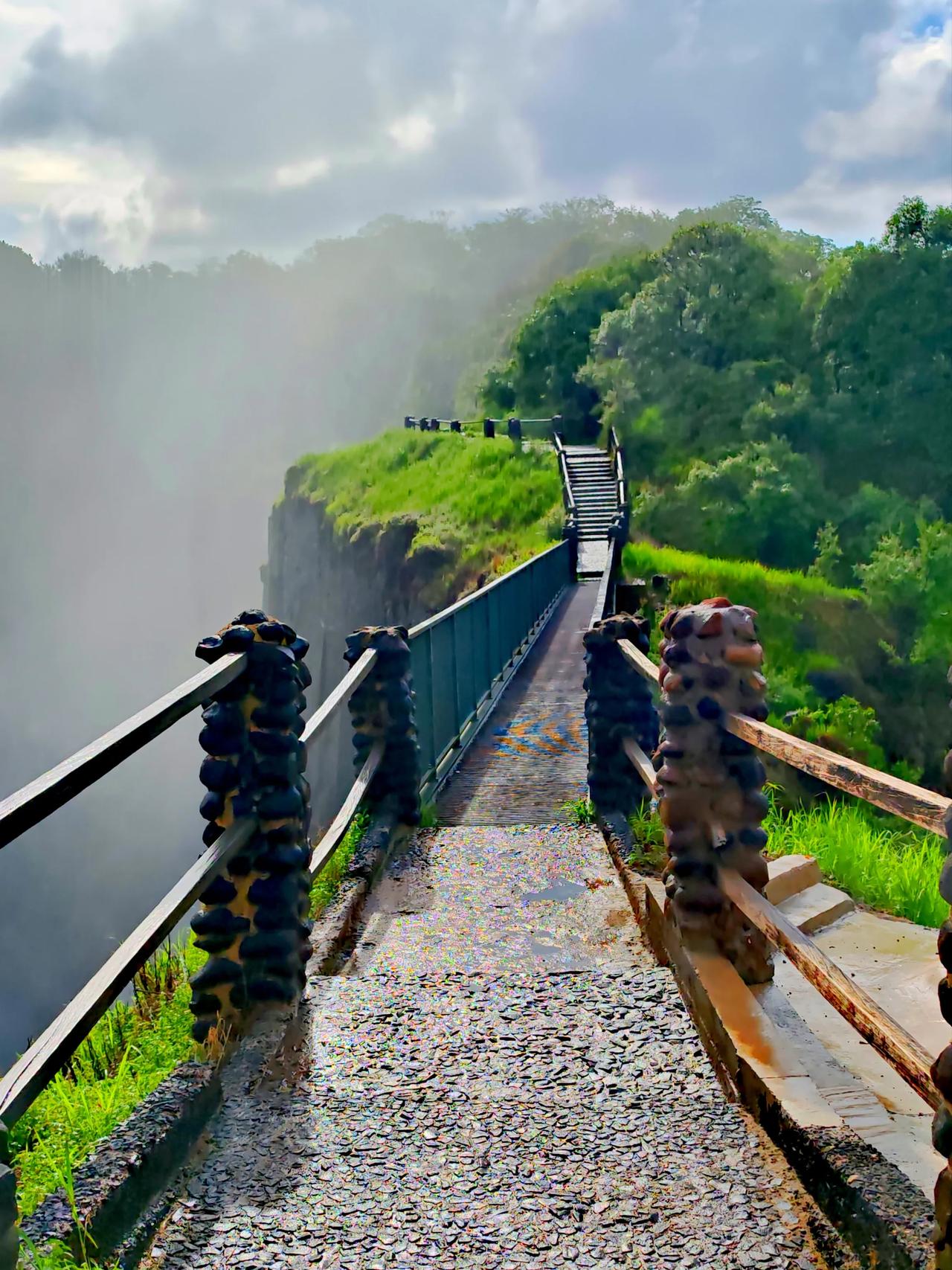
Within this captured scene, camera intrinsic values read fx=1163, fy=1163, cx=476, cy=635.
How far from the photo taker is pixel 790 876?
6.19 metres

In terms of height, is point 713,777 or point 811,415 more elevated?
point 811,415

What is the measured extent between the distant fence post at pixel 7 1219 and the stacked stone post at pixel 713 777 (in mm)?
2637

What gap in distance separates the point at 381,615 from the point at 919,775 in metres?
14.5

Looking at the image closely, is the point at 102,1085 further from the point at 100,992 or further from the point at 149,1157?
the point at 100,992

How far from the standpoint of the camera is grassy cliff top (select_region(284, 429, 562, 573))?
2997 cm

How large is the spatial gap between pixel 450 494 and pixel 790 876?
1168 inches

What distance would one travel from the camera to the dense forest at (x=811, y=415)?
1156 inches

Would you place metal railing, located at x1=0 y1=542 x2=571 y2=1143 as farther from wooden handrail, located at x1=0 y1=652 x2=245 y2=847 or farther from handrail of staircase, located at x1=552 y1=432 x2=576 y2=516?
handrail of staircase, located at x1=552 y1=432 x2=576 y2=516

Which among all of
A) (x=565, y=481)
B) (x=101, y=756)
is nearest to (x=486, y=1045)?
(x=101, y=756)

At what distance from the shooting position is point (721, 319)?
134 feet

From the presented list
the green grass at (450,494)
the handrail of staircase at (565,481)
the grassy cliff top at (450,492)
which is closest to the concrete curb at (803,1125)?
the grassy cliff top at (450,492)

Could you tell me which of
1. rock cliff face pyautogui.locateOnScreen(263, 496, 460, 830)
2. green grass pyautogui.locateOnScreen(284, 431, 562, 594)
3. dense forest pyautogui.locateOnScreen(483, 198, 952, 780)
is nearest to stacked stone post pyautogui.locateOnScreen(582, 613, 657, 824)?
rock cliff face pyautogui.locateOnScreen(263, 496, 460, 830)

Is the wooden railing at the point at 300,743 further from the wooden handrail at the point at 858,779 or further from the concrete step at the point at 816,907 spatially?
the concrete step at the point at 816,907

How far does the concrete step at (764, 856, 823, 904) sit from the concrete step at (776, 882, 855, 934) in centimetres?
3
